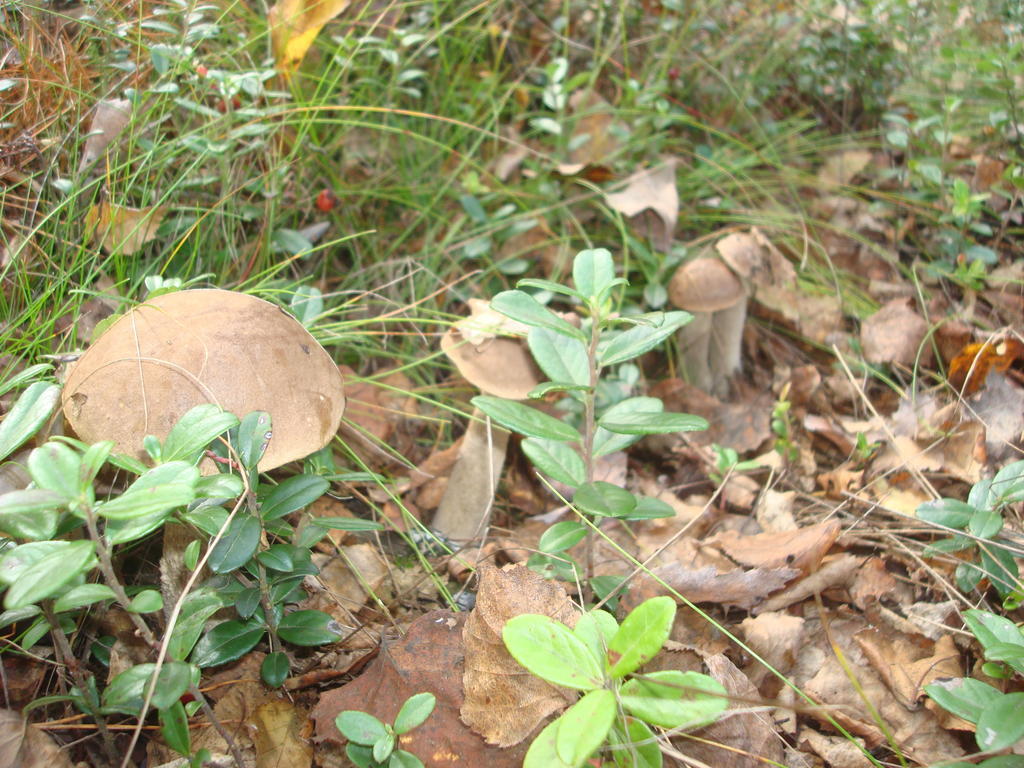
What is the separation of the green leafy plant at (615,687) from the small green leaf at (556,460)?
416mm

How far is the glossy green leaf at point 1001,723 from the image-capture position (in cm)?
114

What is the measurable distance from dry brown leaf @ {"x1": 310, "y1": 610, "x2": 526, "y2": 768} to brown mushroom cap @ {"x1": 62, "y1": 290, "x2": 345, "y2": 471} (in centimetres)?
43

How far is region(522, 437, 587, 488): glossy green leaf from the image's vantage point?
1547 mm

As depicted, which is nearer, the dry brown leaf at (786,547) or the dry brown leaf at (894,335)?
the dry brown leaf at (786,547)

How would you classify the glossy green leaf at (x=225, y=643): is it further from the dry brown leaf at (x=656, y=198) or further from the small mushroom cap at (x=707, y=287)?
the dry brown leaf at (x=656, y=198)

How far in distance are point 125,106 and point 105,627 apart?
4.63 ft

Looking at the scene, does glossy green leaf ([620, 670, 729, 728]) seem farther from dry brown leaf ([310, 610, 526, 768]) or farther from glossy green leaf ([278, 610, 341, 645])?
glossy green leaf ([278, 610, 341, 645])

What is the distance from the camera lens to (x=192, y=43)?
218 cm

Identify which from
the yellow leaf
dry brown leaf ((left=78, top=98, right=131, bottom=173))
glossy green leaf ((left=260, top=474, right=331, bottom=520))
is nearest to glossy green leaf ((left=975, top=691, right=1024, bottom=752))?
glossy green leaf ((left=260, top=474, right=331, bottom=520))

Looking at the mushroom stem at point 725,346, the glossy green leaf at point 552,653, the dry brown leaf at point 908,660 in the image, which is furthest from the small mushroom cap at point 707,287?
the glossy green leaf at point 552,653

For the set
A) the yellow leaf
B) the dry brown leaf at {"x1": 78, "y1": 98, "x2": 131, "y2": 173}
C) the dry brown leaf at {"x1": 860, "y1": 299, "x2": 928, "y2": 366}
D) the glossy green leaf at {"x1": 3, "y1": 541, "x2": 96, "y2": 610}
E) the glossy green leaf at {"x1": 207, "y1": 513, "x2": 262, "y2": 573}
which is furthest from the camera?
the dry brown leaf at {"x1": 860, "y1": 299, "x2": 928, "y2": 366}

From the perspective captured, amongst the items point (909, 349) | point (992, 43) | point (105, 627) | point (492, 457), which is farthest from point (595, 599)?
point (992, 43)

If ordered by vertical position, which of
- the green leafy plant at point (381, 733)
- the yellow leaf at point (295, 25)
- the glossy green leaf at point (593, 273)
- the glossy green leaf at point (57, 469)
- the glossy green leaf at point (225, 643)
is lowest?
the glossy green leaf at point (225, 643)

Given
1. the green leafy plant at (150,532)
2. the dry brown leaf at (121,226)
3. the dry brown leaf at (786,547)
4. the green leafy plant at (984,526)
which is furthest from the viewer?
the dry brown leaf at (121,226)
